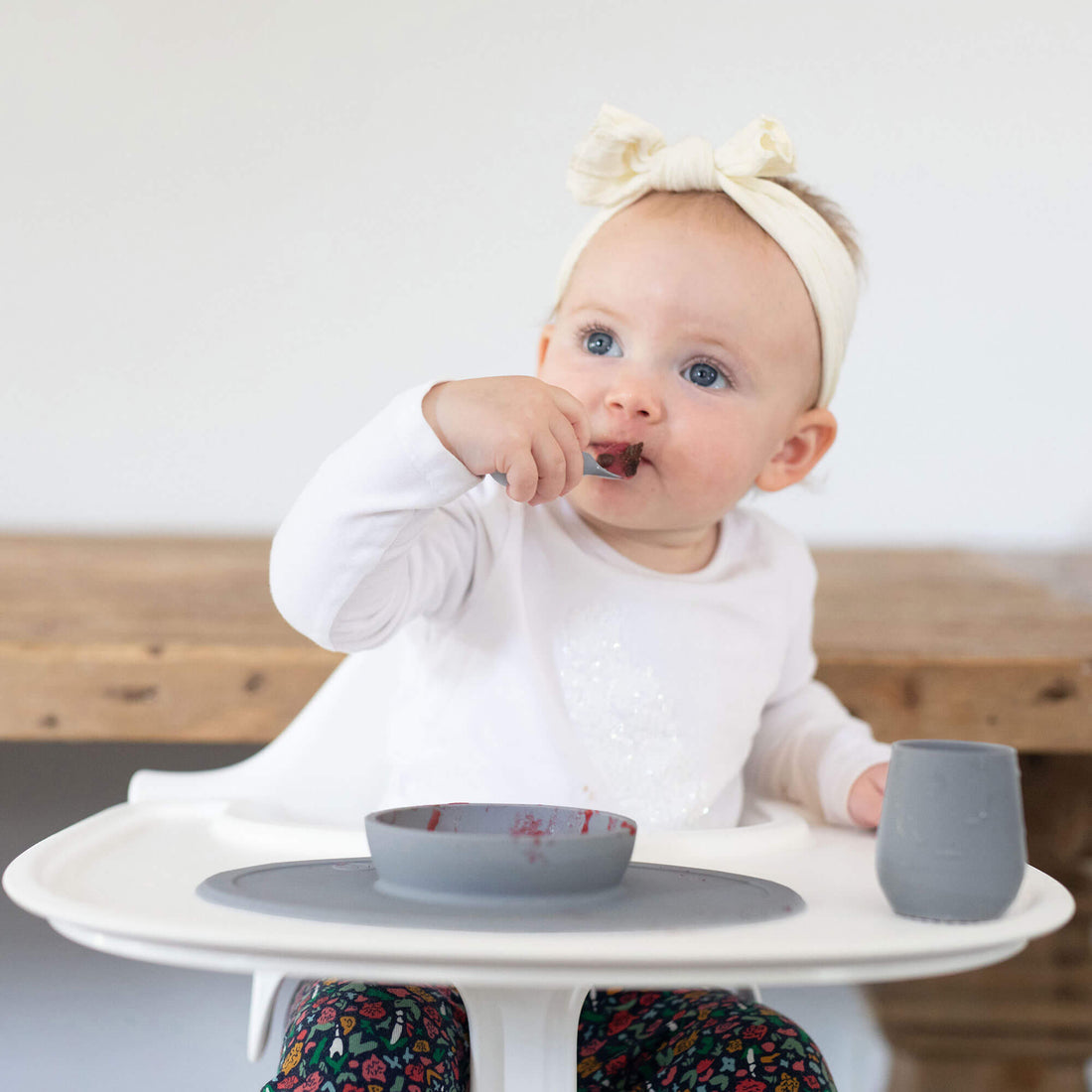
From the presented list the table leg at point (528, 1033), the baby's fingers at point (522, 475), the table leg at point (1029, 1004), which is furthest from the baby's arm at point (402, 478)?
the table leg at point (1029, 1004)

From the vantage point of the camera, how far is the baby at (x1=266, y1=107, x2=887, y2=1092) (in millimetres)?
954

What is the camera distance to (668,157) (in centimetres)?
107

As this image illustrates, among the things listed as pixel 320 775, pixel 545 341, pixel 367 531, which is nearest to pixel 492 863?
pixel 367 531

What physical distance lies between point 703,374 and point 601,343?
87 millimetres

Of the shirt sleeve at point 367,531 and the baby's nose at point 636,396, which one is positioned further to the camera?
the baby's nose at point 636,396

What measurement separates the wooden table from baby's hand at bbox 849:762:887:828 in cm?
31

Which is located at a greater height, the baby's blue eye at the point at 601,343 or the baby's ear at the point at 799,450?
the baby's blue eye at the point at 601,343

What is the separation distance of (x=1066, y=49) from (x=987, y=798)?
1.97 meters

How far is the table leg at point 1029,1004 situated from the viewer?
1.59 metres

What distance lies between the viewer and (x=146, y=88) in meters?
2.17

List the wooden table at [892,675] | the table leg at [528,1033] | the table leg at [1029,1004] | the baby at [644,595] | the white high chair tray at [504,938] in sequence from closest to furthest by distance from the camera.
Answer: the white high chair tray at [504,938] → the table leg at [528,1033] → the baby at [644,595] → the wooden table at [892,675] → the table leg at [1029,1004]

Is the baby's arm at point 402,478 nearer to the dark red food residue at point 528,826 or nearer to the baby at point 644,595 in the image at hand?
the baby at point 644,595

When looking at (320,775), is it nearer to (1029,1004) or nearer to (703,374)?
(703,374)

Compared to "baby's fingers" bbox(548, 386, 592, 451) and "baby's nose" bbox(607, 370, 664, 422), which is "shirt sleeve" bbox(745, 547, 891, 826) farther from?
"baby's fingers" bbox(548, 386, 592, 451)
